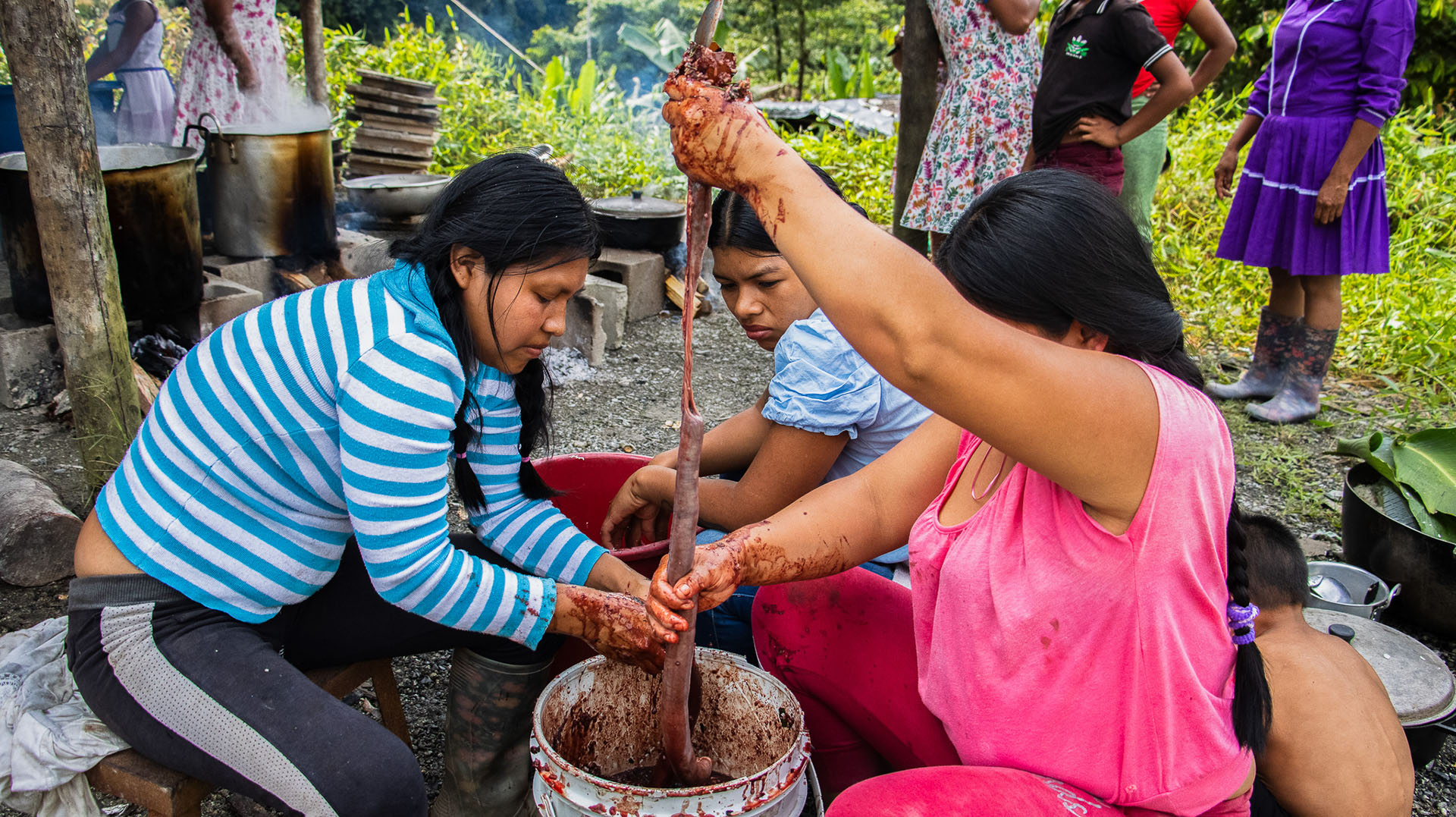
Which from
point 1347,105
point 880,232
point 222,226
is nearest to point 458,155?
point 222,226

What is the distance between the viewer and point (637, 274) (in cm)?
527

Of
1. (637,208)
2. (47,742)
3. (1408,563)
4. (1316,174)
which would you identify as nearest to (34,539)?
(47,742)

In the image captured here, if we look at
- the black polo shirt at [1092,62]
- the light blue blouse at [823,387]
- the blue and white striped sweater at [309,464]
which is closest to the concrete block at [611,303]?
the black polo shirt at [1092,62]

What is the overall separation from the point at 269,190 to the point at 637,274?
74.2 inches

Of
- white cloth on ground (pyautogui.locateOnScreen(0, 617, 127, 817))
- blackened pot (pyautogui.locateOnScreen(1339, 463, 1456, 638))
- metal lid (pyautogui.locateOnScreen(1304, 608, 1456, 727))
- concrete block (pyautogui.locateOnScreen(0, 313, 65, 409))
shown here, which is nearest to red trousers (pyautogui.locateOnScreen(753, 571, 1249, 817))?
metal lid (pyautogui.locateOnScreen(1304, 608, 1456, 727))

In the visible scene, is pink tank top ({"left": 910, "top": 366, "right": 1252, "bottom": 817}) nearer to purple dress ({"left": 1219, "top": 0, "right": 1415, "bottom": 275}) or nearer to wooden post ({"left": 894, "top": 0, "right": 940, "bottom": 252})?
wooden post ({"left": 894, "top": 0, "right": 940, "bottom": 252})

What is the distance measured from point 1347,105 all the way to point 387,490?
164 inches

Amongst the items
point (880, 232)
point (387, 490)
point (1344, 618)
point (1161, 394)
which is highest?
point (880, 232)

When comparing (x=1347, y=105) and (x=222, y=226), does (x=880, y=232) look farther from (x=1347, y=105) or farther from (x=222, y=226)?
(x=222, y=226)

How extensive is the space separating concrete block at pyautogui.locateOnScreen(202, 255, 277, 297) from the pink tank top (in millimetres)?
4111

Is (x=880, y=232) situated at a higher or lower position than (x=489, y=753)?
higher

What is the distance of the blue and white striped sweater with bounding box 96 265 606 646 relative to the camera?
1521mm

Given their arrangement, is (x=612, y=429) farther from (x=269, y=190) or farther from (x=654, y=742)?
(x=654, y=742)

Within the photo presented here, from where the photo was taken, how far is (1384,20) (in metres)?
3.70
